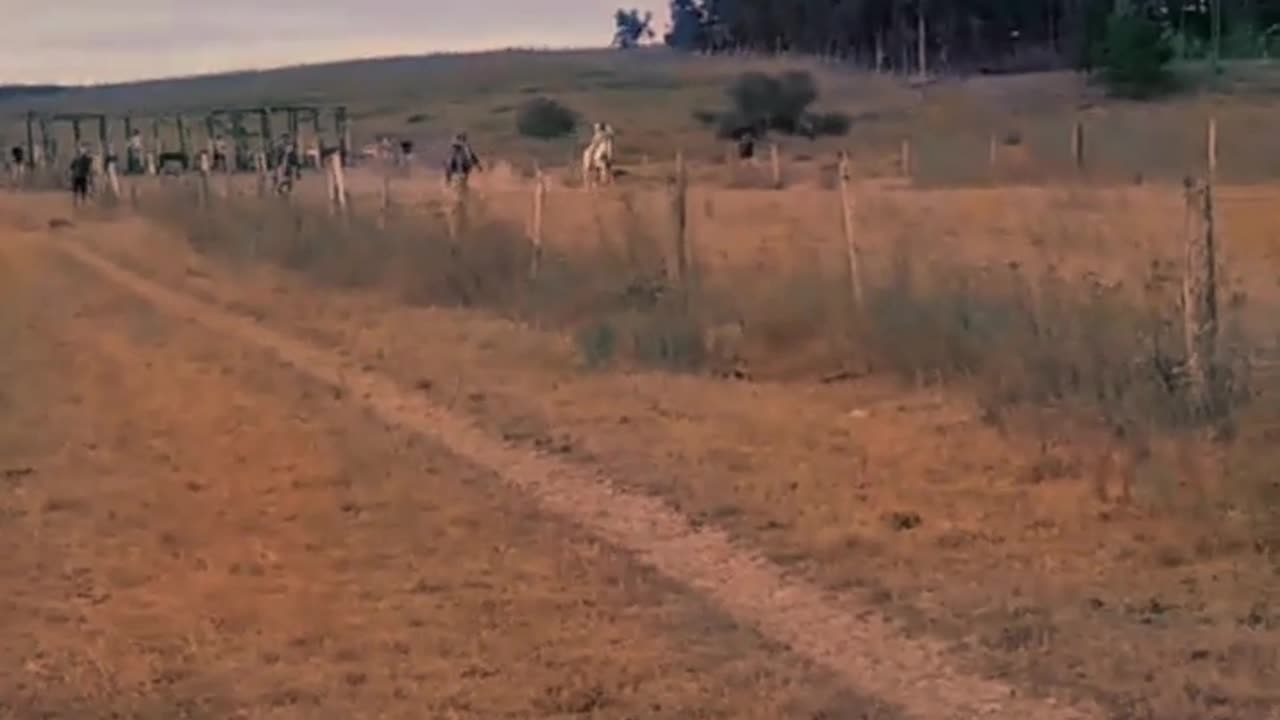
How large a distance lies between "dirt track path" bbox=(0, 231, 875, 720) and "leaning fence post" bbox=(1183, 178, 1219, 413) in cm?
379

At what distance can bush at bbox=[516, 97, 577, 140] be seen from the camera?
287 feet

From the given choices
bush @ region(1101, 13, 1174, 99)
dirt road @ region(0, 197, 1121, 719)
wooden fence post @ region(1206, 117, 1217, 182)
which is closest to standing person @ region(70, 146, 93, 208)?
bush @ region(1101, 13, 1174, 99)

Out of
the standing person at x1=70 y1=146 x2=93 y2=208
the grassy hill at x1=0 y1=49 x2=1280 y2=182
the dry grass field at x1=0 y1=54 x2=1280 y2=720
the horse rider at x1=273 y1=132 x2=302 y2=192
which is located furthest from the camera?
the standing person at x1=70 y1=146 x2=93 y2=208

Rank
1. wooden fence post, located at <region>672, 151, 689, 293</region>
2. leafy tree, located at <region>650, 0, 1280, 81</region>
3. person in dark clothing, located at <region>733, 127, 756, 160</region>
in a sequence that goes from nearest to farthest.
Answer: wooden fence post, located at <region>672, 151, 689, 293</region> < person in dark clothing, located at <region>733, 127, 756, 160</region> < leafy tree, located at <region>650, 0, 1280, 81</region>

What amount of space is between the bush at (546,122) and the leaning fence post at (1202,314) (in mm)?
72704

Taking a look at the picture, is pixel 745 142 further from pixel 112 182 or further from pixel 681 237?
pixel 681 237

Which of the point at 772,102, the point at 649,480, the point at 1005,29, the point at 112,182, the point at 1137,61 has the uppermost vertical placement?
the point at 1005,29

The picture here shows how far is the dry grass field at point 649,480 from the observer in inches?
364

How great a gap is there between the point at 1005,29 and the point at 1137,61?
94.6ft

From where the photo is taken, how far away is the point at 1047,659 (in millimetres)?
9188

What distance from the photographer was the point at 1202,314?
45.7 feet

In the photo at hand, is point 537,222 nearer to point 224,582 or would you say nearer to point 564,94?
point 224,582

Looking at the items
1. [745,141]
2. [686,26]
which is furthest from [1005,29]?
[686,26]

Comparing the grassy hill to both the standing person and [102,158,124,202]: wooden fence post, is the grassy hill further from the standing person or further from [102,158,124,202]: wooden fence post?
the standing person
